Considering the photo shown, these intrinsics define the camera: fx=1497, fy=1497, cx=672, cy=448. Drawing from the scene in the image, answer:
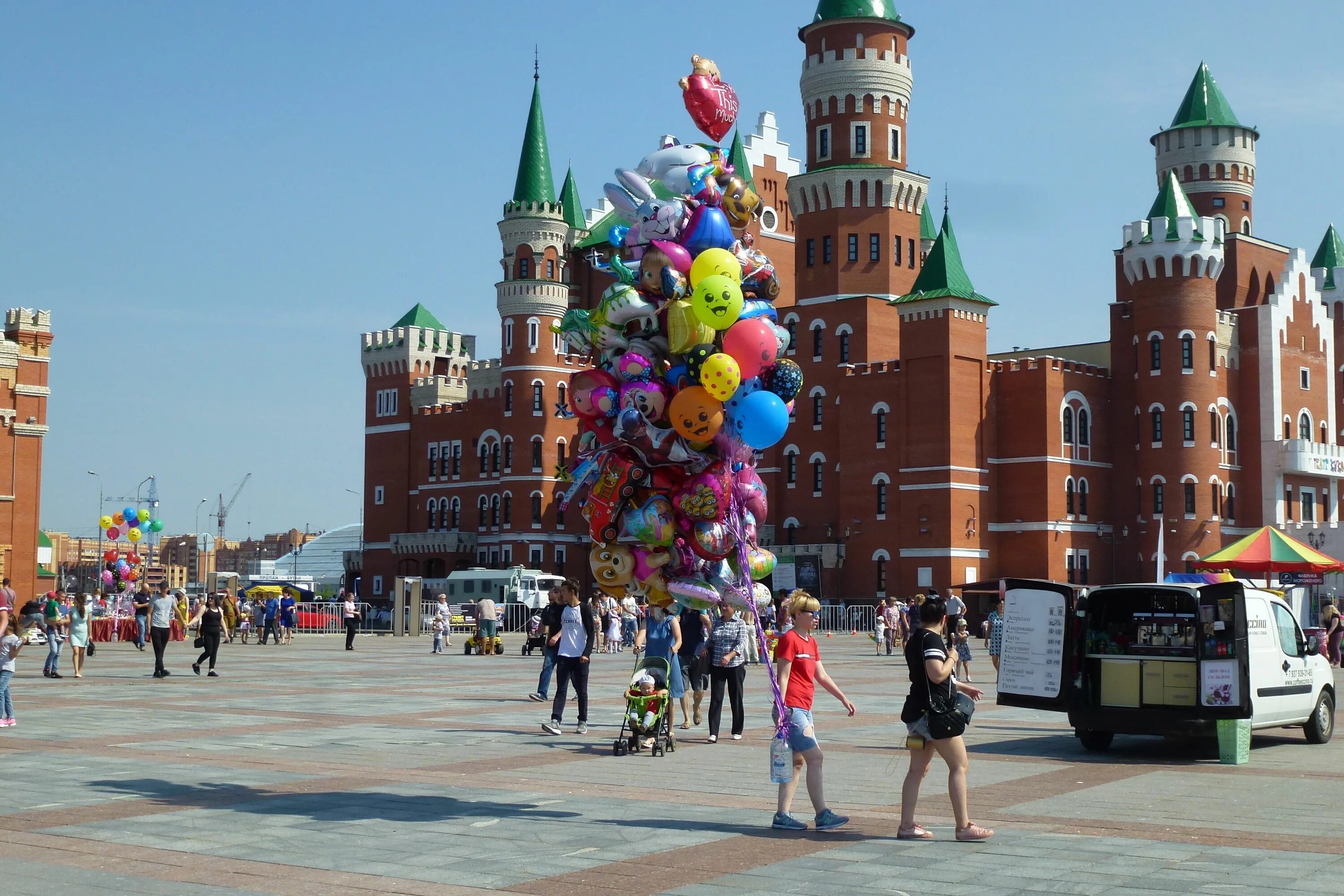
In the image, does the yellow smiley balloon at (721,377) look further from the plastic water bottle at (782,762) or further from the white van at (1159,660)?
the white van at (1159,660)

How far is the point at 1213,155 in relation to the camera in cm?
7438

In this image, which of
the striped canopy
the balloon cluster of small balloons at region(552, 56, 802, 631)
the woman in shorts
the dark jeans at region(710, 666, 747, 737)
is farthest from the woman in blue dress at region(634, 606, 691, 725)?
the striped canopy

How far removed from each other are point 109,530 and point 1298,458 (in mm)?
48855

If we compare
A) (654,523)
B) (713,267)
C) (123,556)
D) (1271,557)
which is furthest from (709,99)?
(123,556)

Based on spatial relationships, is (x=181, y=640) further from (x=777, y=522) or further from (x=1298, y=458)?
(x=1298, y=458)

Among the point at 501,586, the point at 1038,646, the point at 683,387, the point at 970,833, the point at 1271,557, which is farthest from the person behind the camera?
the point at 501,586

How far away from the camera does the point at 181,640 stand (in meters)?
44.9

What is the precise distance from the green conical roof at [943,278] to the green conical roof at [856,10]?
35.3 ft

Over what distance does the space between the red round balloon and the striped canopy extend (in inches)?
987

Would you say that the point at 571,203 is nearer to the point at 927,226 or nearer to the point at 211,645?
the point at 927,226

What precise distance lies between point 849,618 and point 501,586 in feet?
51.0

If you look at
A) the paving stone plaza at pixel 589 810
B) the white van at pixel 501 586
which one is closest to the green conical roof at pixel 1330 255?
the white van at pixel 501 586

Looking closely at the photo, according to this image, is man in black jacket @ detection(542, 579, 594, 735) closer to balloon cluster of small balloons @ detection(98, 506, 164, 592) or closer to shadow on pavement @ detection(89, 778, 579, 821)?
shadow on pavement @ detection(89, 778, 579, 821)

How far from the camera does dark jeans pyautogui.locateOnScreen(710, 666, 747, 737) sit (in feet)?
55.1
